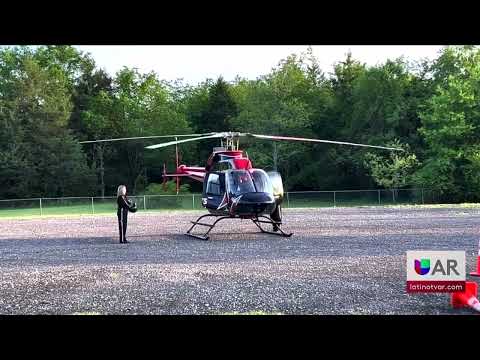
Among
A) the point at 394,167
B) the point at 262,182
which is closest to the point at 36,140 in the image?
the point at 394,167

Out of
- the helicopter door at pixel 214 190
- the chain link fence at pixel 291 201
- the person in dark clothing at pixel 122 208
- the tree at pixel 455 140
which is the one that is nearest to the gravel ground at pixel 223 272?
the person in dark clothing at pixel 122 208

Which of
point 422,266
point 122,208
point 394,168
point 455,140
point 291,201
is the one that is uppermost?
point 455,140

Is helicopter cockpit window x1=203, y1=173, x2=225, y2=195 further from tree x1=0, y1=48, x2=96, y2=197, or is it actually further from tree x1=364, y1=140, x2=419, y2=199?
tree x1=0, y1=48, x2=96, y2=197

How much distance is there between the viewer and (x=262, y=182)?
47.4 feet

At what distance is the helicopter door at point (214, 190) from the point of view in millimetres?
14941

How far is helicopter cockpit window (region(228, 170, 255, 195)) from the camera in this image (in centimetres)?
1425

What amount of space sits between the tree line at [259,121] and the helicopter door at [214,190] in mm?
24226

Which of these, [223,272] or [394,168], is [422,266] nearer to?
[223,272]

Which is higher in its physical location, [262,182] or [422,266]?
[262,182]

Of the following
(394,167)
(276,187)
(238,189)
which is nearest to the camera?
(238,189)

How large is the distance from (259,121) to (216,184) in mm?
31628

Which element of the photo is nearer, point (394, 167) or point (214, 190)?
point (214, 190)
